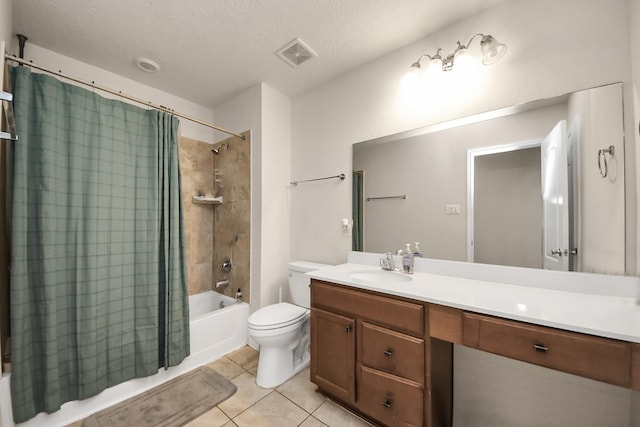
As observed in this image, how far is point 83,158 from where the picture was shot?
1486mm

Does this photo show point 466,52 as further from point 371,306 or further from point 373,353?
point 373,353

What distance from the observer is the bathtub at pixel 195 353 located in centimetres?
132

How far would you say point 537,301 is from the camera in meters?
1.03

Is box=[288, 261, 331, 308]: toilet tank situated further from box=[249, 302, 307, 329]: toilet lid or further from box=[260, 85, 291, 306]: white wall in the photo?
box=[260, 85, 291, 306]: white wall

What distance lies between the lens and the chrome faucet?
1.63 metres

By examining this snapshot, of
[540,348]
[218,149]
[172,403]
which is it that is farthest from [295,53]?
[172,403]

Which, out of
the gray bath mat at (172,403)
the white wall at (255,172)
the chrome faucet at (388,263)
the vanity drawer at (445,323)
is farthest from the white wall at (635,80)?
the white wall at (255,172)

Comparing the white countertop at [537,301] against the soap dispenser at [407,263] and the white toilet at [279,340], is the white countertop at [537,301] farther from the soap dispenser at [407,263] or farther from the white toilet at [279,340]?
the white toilet at [279,340]

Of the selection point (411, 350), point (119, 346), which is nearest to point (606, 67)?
point (411, 350)

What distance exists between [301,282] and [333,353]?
0.71 metres

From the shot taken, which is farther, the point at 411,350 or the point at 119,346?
the point at 119,346

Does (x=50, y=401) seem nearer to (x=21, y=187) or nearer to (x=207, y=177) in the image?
(x=21, y=187)

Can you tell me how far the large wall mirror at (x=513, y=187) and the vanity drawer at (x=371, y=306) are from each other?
0.55m

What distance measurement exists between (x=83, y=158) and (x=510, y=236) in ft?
8.46
